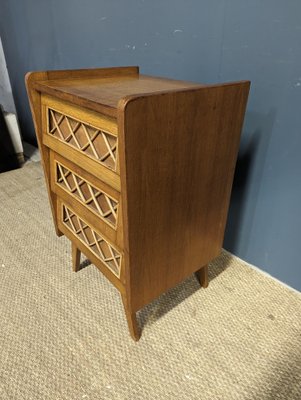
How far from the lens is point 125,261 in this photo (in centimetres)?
73

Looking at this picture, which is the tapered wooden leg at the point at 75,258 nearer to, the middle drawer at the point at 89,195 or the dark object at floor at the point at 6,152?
the middle drawer at the point at 89,195

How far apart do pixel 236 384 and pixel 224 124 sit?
676mm

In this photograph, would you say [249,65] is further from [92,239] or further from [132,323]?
[132,323]

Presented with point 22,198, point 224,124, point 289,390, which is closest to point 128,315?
point 289,390

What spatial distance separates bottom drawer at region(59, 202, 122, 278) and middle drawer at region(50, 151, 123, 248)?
1.6 inches

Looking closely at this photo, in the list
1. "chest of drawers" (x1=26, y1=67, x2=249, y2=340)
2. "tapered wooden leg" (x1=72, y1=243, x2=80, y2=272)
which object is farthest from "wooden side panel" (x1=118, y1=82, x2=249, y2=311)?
"tapered wooden leg" (x1=72, y1=243, x2=80, y2=272)

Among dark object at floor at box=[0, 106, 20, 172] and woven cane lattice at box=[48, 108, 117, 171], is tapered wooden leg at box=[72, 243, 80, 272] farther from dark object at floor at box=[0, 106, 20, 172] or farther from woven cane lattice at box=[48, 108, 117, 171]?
dark object at floor at box=[0, 106, 20, 172]

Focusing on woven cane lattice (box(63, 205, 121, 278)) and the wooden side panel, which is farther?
woven cane lattice (box(63, 205, 121, 278))

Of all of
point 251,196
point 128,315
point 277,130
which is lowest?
point 128,315

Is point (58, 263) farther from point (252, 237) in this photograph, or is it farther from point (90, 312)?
point (252, 237)

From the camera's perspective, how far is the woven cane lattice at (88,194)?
748 mm

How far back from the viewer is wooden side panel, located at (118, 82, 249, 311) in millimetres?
591

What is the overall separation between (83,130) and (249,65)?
1.81 ft

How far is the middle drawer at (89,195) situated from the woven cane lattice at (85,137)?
63mm
